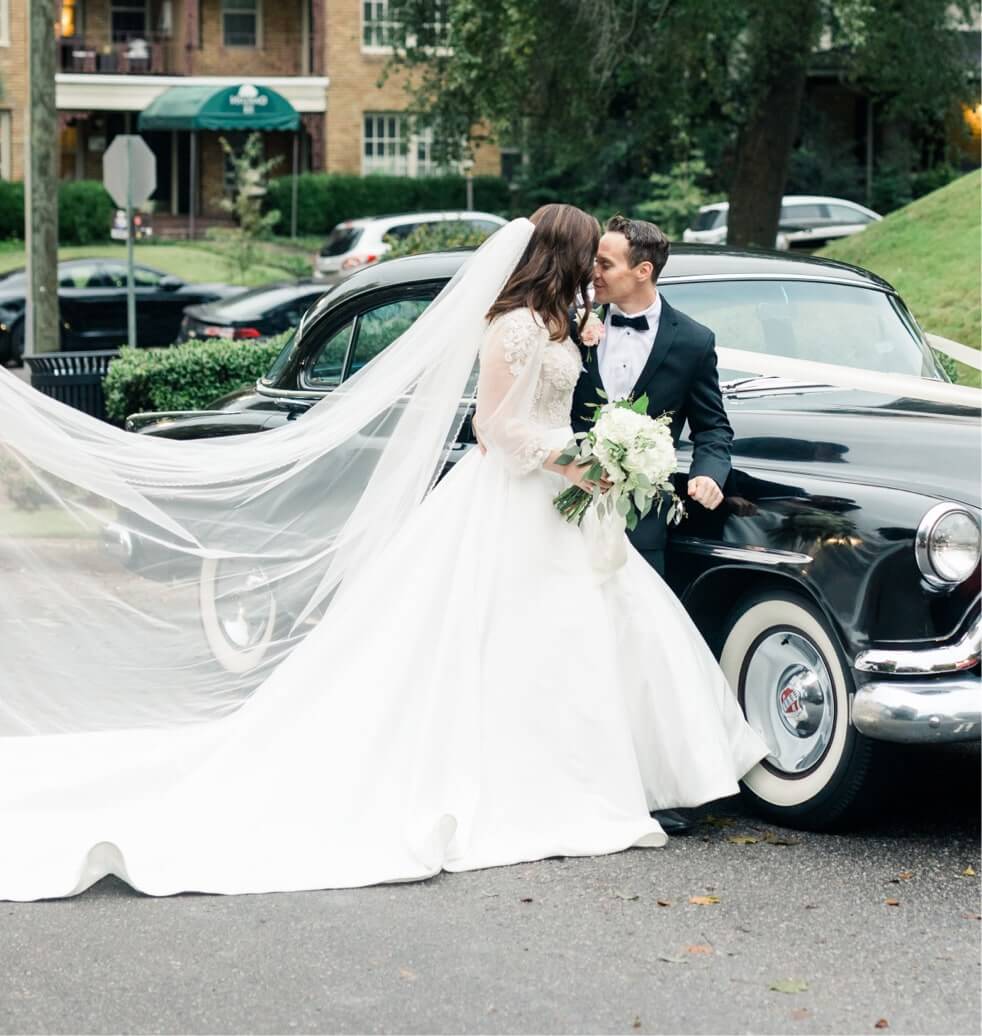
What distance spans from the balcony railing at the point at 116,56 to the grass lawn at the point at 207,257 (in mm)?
5682

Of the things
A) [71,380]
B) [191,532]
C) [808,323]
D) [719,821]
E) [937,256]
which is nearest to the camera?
[719,821]

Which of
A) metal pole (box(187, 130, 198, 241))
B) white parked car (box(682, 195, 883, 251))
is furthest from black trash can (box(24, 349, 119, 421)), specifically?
metal pole (box(187, 130, 198, 241))

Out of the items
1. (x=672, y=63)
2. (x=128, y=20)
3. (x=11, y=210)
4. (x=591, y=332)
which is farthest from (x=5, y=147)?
(x=591, y=332)

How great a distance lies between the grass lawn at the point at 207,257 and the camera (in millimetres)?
31906

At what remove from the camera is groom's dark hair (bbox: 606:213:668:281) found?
5695mm

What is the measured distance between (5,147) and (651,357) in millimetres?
38116

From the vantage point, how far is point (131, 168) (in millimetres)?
16031

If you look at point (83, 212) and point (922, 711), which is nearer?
point (922, 711)

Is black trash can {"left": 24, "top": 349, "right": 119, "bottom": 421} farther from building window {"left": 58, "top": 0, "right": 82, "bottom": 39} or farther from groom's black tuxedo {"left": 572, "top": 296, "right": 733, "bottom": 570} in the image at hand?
building window {"left": 58, "top": 0, "right": 82, "bottom": 39}

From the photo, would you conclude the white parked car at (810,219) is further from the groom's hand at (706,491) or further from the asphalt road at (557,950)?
the asphalt road at (557,950)

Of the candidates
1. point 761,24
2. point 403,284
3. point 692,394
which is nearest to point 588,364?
point 692,394

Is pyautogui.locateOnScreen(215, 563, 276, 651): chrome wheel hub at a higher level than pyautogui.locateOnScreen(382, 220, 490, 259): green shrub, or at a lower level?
lower

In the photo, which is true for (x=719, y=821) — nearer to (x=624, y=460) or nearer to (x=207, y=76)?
(x=624, y=460)

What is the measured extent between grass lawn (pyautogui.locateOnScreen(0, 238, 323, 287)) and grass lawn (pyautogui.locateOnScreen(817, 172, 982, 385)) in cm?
1413
